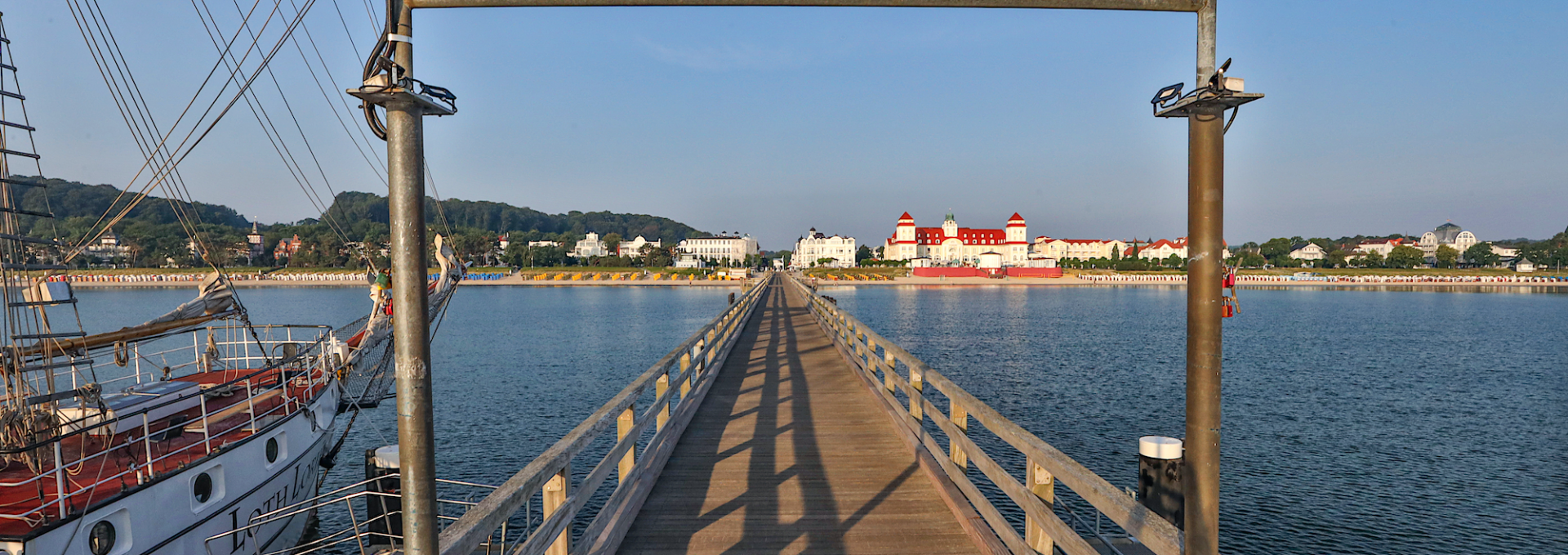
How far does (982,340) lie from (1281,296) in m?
78.2

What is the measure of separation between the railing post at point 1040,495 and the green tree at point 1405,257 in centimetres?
19407

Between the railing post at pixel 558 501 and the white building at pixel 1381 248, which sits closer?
the railing post at pixel 558 501

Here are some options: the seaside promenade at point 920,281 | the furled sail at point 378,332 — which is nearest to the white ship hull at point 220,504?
the furled sail at point 378,332

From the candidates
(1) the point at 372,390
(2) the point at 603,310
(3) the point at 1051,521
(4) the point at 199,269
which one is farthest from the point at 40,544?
(4) the point at 199,269

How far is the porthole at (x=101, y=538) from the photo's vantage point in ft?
21.4

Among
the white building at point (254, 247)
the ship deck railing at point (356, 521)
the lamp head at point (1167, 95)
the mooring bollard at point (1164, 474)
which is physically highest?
the white building at point (254, 247)

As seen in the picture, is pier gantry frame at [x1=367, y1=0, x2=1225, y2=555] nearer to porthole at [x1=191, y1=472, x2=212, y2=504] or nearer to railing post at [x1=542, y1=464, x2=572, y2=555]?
railing post at [x1=542, y1=464, x2=572, y2=555]

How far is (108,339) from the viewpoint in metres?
9.80

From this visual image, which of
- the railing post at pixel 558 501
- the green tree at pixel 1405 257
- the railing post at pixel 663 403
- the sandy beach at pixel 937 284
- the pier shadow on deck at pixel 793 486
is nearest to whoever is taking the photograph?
the railing post at pixel 558 501

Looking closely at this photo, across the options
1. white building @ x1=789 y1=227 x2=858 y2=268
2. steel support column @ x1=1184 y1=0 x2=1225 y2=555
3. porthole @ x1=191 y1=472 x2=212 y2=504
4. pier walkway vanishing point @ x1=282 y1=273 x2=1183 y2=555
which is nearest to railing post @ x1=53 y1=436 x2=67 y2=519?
pier walkway vanishing point @ x1=282 y1=273 x2=1183 y2=555

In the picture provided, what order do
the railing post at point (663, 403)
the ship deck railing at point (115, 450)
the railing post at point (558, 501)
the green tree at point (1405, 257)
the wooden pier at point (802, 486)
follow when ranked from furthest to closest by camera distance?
the green tree at point (1405, 257) → the railing post at point (663, 403) → the ship deck railing at point (115, 450) → the railing post at point (558, 501) → the wooden pier at point (802, 486)

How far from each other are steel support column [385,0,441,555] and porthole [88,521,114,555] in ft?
20.8

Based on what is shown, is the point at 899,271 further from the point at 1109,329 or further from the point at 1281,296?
the point at 1109,329

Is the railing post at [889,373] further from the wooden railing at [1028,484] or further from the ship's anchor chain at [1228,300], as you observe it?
the ship's anchor chain at [1228,300]
